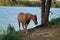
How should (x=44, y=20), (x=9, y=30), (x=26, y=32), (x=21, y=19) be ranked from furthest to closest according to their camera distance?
1. (x=44, y=20)
2. (x=21, y=19)
3. (x=26, y=32)
4. (x=9, y=30)

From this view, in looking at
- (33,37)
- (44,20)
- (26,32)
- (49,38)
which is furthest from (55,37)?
(44,20)

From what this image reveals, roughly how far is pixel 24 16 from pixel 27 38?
156cm

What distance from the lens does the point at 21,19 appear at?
9.78m

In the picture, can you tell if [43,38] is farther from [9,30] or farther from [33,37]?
[9,30]

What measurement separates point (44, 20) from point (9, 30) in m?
3.69

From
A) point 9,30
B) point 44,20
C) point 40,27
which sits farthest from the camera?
point 44,20

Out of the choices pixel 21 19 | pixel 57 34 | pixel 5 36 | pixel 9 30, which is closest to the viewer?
pixel 5 36

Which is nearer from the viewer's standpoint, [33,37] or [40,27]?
[33,37]

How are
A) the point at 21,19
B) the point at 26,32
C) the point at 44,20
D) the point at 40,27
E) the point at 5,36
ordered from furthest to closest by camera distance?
1. the point at 44,20
2. the point at 40,27
3. the point at 21,19
4. the point at 26,32
5. the point at 5,36

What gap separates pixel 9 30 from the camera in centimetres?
805

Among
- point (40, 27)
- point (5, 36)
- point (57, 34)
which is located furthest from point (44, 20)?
point (5, 36)

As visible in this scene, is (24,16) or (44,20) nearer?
(24,16)

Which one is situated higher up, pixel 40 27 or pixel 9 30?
pixel 9 30

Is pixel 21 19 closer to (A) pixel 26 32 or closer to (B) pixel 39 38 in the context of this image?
(A) pixel 26 32
